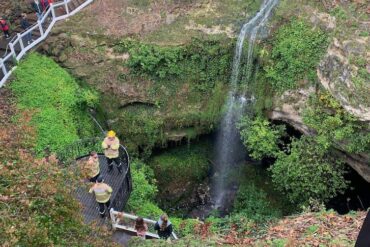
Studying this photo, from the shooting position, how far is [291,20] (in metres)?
17.5

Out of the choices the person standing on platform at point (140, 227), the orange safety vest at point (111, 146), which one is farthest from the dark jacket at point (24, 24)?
the person standing on platform at point (140, 227)

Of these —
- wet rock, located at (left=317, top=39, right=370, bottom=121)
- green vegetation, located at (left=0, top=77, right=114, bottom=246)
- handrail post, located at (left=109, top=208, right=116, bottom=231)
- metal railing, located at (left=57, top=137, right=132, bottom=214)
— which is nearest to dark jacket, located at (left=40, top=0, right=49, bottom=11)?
metal railing, located at (left=57, top=137, right=132, bottom=214)

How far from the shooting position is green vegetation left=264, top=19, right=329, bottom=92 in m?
16.5

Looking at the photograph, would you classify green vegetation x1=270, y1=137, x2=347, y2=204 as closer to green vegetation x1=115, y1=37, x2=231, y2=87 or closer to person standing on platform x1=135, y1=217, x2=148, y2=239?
green vegetation x1=115, y1=37, x2=231, y2=87

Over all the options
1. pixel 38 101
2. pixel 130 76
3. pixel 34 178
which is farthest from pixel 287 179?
pixel 34 178

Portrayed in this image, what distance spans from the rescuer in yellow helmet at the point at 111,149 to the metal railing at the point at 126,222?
1.65 metres

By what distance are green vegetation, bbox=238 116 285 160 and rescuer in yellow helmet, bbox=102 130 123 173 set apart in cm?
572

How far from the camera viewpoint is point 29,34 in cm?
1789

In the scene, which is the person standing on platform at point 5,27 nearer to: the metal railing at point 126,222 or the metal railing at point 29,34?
the metal railing at point 29,34

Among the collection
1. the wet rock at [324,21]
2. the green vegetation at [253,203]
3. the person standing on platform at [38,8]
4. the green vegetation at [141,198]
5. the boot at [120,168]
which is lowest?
the green vegetation at [253,203]

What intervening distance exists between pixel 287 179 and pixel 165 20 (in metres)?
8.50

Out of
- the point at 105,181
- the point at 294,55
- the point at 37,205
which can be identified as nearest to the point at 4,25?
the point at 105,181

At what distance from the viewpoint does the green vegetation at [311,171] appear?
15.7 metres

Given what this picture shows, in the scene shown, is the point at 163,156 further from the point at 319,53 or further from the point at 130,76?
the point at 319,53
